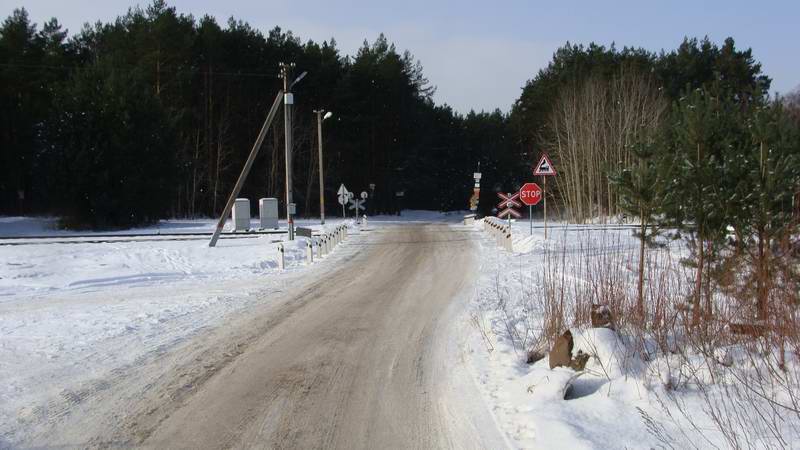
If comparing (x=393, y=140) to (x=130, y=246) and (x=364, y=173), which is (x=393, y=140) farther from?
(x=130, y=246)

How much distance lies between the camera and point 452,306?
41.0 ft

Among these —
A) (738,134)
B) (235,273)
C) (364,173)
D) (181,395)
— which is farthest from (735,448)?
(364,173)

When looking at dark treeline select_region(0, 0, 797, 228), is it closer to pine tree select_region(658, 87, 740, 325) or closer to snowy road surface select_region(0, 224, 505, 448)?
pine tree select_region(658, 87, 740, 325)

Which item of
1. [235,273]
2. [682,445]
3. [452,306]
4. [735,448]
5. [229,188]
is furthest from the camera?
[229,188]

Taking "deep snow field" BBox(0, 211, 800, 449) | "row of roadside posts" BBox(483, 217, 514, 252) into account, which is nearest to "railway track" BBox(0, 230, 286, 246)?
"deep snow field" BBox(0, 211, 800, 449)

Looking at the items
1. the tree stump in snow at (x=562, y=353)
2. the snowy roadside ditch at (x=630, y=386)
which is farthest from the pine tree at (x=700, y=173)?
the tree stump in snow at (x=562, y=353)

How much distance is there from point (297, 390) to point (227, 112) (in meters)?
53.3

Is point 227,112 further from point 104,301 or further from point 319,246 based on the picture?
point 104,301

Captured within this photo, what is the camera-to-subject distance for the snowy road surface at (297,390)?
5.62 meters

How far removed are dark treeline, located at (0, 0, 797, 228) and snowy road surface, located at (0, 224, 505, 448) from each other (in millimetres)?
28814

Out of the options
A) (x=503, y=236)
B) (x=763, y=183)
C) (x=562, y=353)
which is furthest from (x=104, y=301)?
(x=503, y=236)

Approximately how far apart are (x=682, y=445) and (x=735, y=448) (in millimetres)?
460

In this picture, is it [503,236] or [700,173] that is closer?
[700,173]

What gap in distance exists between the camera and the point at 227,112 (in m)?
57.0
